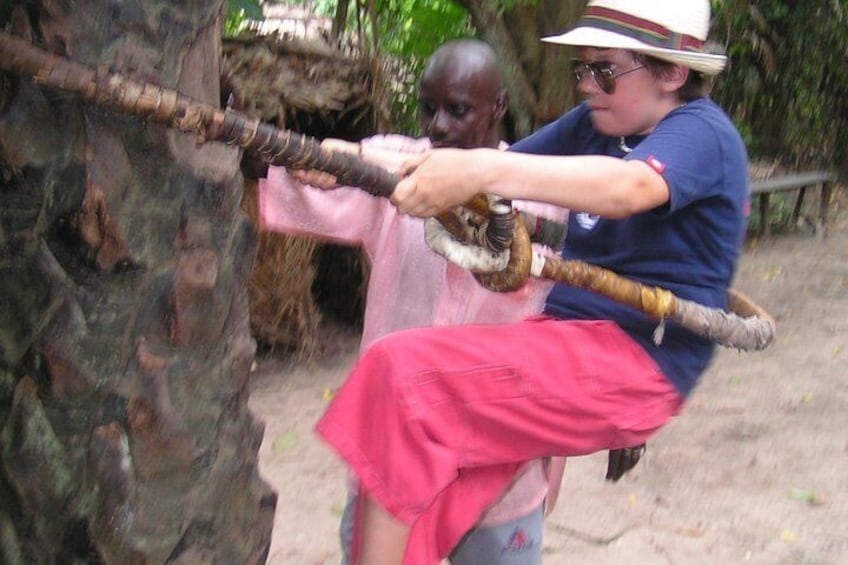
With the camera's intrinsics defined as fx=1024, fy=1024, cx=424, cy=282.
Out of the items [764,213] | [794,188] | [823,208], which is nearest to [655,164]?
[764,213]

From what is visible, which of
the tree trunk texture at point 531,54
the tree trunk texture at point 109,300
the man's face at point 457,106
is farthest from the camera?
the tree trunk texture at point 531,54

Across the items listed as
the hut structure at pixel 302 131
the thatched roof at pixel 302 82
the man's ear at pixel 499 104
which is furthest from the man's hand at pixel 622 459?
the thatched roof at pixel 302 82

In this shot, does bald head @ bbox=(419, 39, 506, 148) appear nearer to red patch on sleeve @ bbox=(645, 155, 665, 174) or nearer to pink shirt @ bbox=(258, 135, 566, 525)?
pink shirt @ bbox=(258, 135, 566, 525)

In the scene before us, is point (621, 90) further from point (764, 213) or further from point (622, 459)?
point (764, 213)

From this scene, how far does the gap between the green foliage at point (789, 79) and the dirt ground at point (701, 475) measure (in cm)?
390

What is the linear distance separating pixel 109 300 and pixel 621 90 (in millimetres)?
1170

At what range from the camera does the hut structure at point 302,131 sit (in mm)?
4359

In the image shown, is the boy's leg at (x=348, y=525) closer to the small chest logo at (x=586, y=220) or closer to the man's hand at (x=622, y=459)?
the man's hand at (x=622, y=459)

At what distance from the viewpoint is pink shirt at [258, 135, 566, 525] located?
6.86ft

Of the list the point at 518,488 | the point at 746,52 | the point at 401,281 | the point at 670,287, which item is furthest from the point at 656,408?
the point at 746,52

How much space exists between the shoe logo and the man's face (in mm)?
848

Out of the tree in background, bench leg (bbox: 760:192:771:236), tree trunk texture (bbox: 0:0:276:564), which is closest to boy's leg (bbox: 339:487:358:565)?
tree trunk texture (bbox: 0:0:276:564)

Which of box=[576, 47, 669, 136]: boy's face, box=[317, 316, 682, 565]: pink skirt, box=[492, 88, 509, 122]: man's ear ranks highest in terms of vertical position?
box=[576, 47, 669, 136]: boy's face

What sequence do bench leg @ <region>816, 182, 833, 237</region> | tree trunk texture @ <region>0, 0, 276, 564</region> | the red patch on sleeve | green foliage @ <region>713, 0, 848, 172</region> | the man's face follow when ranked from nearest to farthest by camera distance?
tree trunk texture @ <region>0, 0, 276, 564</region>
the red patch on sleeve
the man's face
bench leg @ <region>816, 182, 833, 237</region>
green foliage @ <region>713, 0, 848, 172</region>
